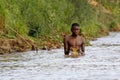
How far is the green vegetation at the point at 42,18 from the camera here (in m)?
28.7

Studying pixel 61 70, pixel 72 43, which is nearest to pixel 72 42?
pixel 72 43

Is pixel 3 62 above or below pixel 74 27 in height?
below

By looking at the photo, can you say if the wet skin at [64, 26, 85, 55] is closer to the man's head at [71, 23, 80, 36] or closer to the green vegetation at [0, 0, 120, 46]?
the man's head at [71, 23, 80, 36]

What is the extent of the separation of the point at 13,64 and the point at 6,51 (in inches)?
237

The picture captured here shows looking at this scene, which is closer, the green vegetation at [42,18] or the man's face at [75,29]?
the man's face at [75,29]

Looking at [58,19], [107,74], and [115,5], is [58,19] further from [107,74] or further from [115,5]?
[115,5]

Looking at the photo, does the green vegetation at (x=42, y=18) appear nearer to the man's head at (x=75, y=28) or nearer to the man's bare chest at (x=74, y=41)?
the man's bare chest at (x=74, y=41)

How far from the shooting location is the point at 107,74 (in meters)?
14.5

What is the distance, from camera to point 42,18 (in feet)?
116

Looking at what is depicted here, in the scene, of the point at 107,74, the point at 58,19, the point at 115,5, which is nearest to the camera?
the point at 107,74

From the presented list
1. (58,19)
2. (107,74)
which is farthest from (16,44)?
(58,19)

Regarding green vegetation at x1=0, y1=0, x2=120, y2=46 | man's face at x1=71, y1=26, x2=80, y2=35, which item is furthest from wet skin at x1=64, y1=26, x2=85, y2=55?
green vegetation at x1=0, y1=0, x2=120, y2=46

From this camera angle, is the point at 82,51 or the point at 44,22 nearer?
the point at 82,51

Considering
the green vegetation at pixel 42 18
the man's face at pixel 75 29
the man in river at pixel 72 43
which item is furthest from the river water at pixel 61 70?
the green vegetation at pixel 42 18
